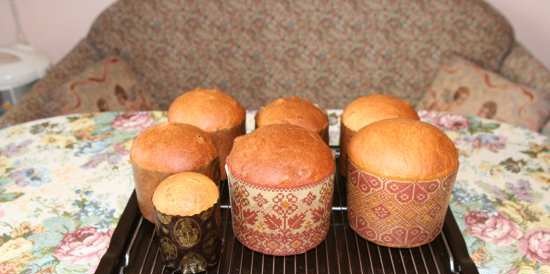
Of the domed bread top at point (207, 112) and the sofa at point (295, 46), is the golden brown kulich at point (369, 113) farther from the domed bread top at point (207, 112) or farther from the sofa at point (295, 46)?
the sofa at point (295, 46)

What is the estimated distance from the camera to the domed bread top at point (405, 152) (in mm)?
775

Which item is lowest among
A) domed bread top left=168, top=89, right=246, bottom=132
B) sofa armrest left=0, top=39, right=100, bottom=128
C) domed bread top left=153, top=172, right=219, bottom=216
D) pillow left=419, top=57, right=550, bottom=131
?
pillow left=419, top=57, right=550, bottom=131

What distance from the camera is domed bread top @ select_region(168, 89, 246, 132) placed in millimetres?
975

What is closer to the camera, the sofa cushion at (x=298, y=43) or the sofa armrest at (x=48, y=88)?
the sofa armrest at (x=48, y=88)

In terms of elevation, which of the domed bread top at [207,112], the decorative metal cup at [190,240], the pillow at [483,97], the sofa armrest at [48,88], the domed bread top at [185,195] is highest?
the domed bread top at [207,112]

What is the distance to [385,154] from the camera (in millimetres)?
789

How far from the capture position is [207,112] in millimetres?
982

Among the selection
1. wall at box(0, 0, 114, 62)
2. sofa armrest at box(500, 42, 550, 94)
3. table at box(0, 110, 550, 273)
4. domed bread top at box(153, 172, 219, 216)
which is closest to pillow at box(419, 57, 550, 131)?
sofa armrest at box(500, 42, 550, 94)

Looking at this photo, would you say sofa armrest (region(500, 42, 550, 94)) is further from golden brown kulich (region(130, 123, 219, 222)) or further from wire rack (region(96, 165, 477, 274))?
golden brown kulich (region(130, 123, 219, 222))

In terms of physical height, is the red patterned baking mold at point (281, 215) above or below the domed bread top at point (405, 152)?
below

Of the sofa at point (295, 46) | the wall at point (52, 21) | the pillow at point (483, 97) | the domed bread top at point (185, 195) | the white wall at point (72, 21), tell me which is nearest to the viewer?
the domed bread top at point (185, 195)

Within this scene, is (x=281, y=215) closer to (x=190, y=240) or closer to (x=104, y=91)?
(x=190, y=240)

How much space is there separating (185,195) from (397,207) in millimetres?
333

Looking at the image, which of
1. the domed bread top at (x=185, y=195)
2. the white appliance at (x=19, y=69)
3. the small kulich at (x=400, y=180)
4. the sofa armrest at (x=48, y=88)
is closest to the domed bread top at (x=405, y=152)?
the small kulich at (x=400, y=180)
